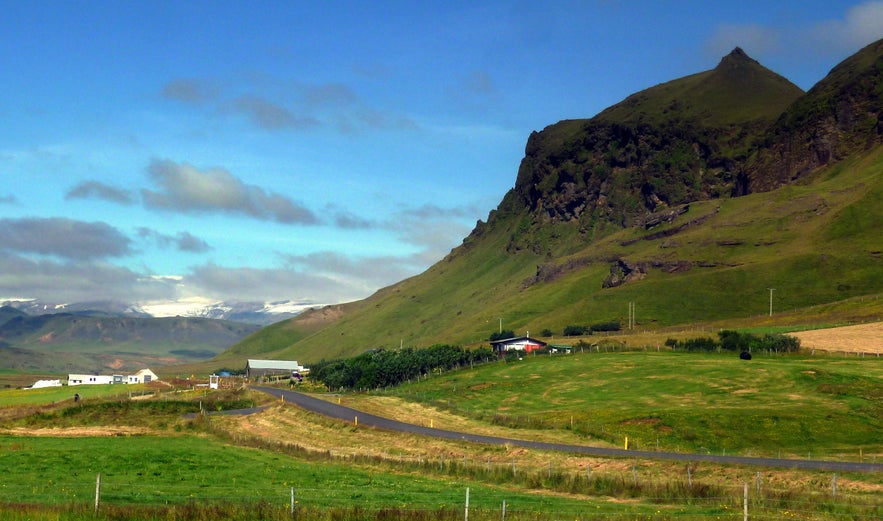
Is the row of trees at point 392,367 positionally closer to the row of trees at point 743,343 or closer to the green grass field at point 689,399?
the green grass field at point 689,399

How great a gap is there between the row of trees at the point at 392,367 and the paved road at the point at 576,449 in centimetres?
4687

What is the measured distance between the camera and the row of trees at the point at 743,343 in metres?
152

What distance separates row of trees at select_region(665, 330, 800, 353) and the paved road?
69.5 meters

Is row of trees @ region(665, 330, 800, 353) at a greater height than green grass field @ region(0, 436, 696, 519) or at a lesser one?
greater

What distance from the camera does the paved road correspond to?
61.8 m

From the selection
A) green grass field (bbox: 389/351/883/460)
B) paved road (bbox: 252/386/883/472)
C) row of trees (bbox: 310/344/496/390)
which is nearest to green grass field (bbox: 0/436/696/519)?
paved road (bbox: 252/386/883/472)

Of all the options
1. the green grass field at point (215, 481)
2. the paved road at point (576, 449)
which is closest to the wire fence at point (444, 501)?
the green grass field at point (215, 481)

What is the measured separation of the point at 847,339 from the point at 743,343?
16.3 m

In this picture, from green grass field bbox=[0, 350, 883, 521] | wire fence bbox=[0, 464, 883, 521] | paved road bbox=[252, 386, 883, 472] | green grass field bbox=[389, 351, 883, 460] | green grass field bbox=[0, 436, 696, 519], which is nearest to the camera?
wire fence bbox=[0, 464, 883, 521]

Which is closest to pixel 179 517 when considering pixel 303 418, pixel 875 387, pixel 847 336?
pixel 303 418

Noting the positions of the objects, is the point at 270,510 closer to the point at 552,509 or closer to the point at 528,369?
the point at 552,509

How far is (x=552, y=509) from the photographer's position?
44.1 metres

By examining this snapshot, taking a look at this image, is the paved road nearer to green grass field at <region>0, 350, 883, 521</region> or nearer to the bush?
green grass field at <region>0, 350, 883, 521</region>

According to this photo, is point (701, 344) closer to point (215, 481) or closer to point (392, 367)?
point (392, 367)
